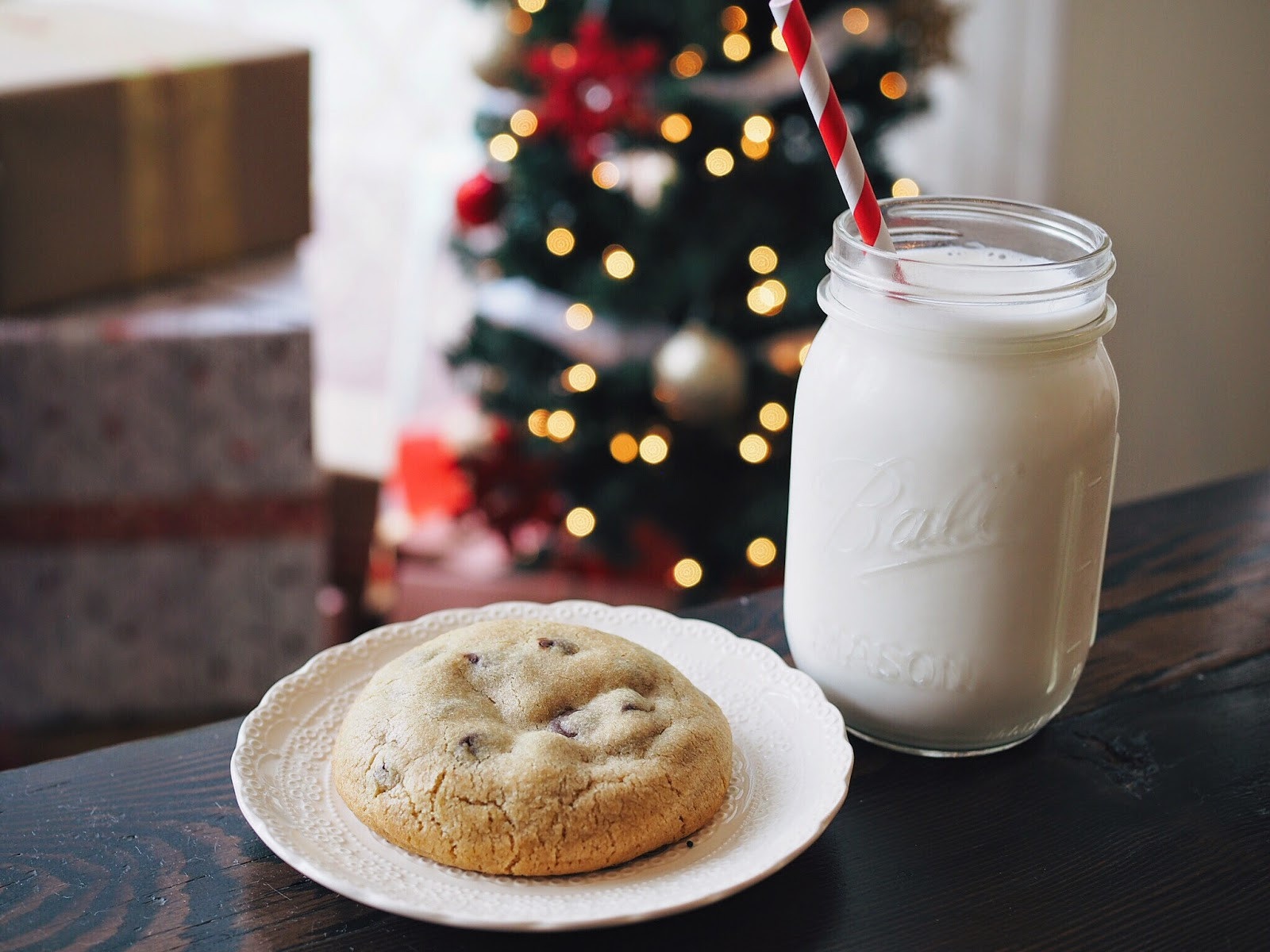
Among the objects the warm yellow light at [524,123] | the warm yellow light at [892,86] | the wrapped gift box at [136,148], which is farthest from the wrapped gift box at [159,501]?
the warm yellow light at [892,86]

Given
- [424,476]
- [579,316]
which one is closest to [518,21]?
[579,316]

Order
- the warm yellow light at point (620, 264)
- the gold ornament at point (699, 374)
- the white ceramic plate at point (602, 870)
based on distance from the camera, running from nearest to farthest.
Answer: the white ceramic plate at point (602, 870) < the gold ornament at point (699, 374) < the warm yellow light at point (620, 264)

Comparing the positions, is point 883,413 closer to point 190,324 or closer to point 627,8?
point 190,324

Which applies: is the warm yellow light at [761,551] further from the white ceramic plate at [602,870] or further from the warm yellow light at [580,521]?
the white ceramic plate at [602,870]

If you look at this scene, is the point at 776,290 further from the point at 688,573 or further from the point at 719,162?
the point at 688,573

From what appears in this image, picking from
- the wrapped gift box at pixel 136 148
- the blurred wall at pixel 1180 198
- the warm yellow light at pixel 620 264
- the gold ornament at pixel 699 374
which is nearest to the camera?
the wrapped gift box at pixel 136 148
